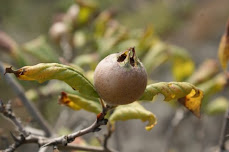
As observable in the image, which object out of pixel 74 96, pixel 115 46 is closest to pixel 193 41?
pixel 115 46

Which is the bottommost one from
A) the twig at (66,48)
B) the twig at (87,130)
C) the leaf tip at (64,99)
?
the twig at (87,130)

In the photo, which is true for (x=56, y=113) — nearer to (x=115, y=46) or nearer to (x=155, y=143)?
(x=155, y=143)

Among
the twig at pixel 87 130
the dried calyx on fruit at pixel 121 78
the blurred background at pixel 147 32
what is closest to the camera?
the dried calyx on fruit at pixel 121 78

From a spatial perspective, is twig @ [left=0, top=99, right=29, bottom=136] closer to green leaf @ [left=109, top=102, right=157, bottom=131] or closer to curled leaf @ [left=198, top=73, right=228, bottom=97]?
green leaf @ [left=109, top=102, right=157, bottom=131]

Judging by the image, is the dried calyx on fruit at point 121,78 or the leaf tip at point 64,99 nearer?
the dried calyx on fruit at point 121,78

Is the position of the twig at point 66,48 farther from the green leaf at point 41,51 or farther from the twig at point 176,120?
the twig at point 176,120

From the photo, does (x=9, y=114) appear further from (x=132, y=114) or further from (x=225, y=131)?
(x=225, y=131)

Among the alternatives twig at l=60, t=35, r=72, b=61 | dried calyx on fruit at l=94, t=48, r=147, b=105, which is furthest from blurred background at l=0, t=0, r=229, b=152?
dried calyx on fruit at l=94, t=48, r=147, b=105

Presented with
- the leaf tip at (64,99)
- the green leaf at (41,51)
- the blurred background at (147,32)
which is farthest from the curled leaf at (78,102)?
the blurred background at (147,32)
